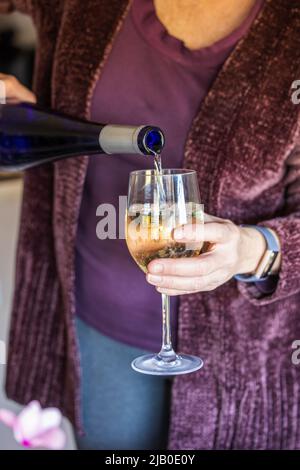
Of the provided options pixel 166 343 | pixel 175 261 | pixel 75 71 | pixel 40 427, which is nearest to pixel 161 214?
pixel 175 261

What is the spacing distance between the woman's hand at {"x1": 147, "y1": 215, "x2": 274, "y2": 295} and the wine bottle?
14 cm

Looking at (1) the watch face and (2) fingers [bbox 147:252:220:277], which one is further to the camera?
(1) the watch face

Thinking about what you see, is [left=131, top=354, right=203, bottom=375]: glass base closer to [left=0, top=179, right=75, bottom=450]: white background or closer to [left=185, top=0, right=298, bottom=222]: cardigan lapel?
[left=185, top=0, right=298, bottom=222]: cardigan lapel

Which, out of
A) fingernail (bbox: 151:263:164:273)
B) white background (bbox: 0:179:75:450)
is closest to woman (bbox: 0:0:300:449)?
fingernail (bbox: 151:263:164:273)

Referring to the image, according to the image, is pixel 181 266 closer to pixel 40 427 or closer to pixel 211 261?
pixel 211 261

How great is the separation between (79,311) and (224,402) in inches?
8.8

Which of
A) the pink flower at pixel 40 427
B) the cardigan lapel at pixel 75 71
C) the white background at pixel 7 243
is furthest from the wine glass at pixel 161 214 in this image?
the white background at pixel 7 243

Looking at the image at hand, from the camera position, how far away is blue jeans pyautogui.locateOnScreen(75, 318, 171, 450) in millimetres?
931

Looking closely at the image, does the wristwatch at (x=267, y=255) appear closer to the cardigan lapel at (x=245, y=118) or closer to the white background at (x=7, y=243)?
the cardigan lapel at (x=245, y=118)

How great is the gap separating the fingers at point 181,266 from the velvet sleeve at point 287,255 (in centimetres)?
12

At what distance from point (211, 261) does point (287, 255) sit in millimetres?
118

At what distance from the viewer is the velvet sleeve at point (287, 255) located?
75 centimetres

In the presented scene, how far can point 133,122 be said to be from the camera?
821mm

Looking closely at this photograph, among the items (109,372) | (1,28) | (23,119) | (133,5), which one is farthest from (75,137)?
(1,28)
